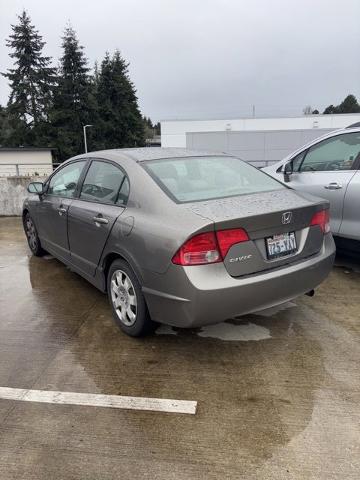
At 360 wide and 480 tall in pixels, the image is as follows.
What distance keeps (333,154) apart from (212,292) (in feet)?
10.2

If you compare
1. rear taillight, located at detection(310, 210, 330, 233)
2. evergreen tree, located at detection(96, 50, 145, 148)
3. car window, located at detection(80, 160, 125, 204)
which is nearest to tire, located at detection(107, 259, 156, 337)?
car window, located at detection(80, 160, 125, 204)

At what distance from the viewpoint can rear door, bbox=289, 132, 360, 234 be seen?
177 inches

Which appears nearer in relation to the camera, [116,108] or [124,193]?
[124,193]

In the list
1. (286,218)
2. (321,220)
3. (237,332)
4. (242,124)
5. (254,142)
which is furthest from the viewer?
(242,124)

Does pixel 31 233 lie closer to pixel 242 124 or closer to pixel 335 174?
pixel 335 174

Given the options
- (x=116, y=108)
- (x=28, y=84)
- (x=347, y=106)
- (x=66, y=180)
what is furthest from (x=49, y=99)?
(x=347, y=106)

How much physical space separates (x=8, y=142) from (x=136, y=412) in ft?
175

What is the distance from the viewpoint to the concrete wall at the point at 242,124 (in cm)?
3538

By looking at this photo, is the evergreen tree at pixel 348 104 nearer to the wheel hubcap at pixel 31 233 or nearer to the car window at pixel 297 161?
Result: the car window at pixel 297 161

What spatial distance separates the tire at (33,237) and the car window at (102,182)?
193 centimetres

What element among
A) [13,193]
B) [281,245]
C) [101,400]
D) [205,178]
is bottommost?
[101,400]

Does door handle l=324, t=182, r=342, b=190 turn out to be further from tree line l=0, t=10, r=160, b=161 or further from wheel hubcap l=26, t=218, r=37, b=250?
tree line l=0, t=10, r=160, b=161

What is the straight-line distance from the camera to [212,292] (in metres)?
2.60

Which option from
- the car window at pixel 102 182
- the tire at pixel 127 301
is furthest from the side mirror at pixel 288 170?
the tire at pixel 127 301
